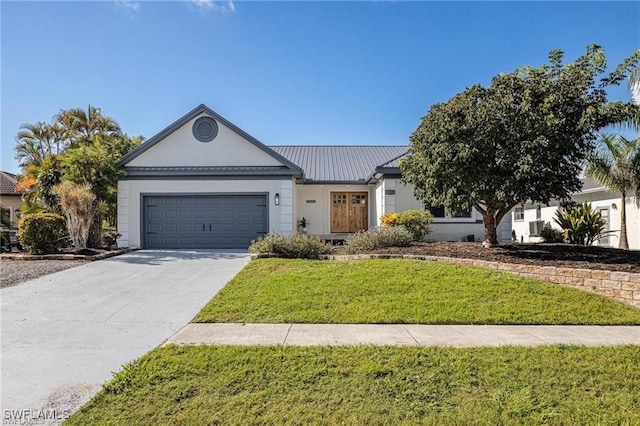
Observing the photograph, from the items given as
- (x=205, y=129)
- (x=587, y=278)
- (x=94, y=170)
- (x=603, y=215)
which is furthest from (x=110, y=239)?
(x=603, y=215)

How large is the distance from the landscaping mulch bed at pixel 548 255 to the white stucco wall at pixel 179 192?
536 centimetres

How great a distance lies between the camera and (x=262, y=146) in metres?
15.9

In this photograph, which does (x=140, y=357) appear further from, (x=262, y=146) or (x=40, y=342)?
(x=262, y=146)

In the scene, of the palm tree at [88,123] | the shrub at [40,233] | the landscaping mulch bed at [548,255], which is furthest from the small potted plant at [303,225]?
the palm tree at [88,123]

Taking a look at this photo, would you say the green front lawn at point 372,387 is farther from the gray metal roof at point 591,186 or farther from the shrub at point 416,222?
the gray metal roof at point 591,186

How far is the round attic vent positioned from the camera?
16.0 m

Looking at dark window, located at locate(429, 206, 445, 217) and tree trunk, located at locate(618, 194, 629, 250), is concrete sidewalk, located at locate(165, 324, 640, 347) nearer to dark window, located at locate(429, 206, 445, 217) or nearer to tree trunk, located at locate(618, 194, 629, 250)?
dark window, located at locate(429, 206, 445, 217)

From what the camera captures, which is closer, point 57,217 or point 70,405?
point 70,405

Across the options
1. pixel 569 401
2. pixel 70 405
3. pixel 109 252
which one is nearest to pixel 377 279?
pixel 569 401

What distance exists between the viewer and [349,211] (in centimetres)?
1948

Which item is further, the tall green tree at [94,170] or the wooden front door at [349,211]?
the wooden front door at [349,211]

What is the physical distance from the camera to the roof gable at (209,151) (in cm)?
1588

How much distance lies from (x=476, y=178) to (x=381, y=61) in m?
6.79

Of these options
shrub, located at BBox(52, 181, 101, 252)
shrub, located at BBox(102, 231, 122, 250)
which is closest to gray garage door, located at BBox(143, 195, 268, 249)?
shrub, located at BBox(102, 231, 122, 250)
